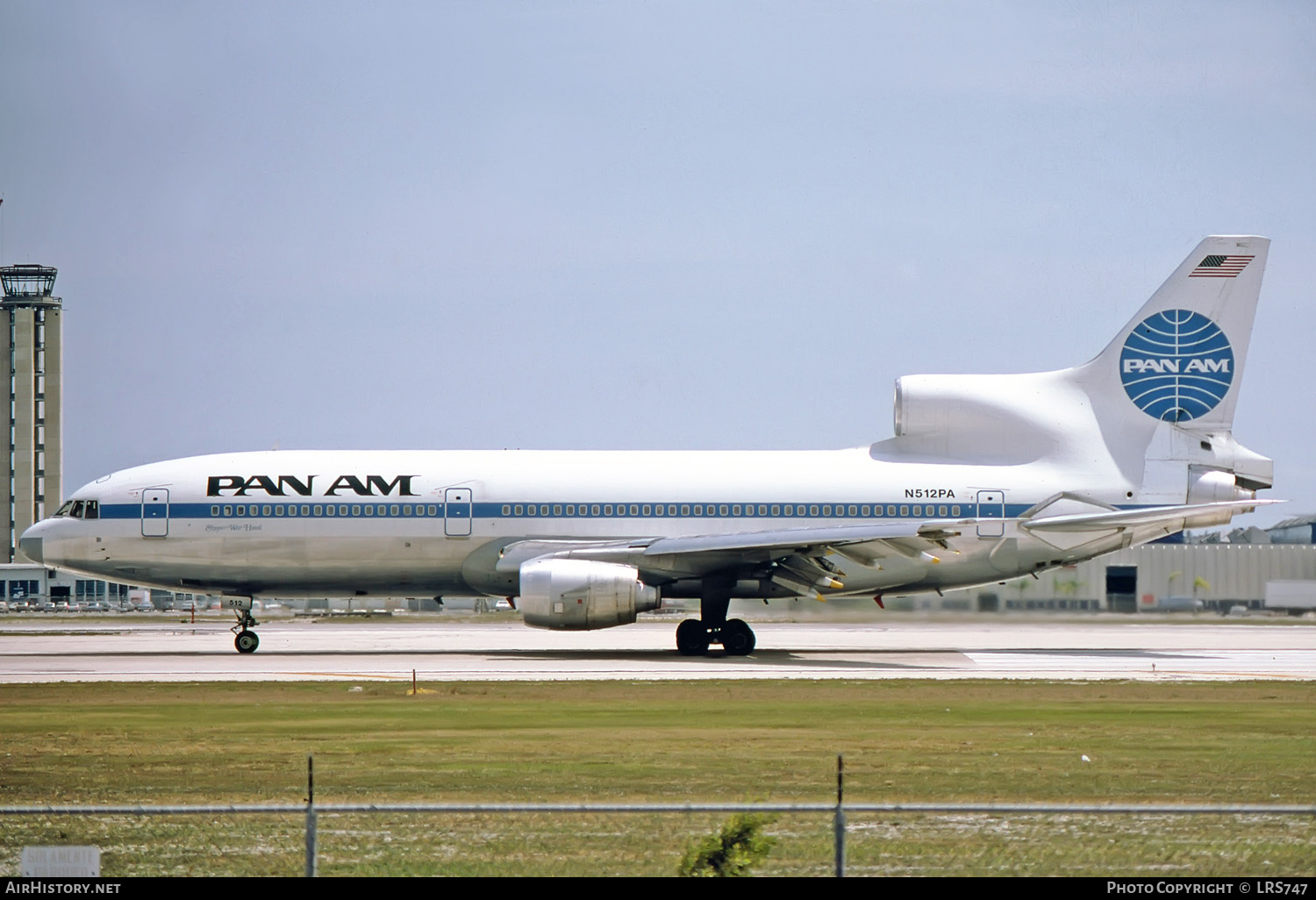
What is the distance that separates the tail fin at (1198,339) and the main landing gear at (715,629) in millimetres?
10203

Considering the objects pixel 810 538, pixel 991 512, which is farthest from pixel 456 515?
pixel 991 512

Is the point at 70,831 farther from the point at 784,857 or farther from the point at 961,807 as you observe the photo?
the point at 961,807

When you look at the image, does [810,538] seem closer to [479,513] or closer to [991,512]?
[991,512]

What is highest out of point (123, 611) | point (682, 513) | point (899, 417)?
point (899, 417)

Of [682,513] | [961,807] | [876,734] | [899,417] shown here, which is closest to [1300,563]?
[899,417]

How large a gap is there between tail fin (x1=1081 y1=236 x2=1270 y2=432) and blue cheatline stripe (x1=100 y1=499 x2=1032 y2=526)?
4.35 meters

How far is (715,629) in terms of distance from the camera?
1218 inches

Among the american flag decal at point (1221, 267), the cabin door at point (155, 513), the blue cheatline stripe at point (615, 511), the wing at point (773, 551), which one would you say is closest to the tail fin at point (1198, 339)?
the american flag decal at point (1221, 267)

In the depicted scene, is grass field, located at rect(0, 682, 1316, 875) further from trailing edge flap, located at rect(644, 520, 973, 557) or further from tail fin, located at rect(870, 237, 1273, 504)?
tail fin, located at rect(870, 237, 1273, 504)

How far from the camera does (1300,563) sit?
57.9 metres

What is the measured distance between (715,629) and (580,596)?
367 cm

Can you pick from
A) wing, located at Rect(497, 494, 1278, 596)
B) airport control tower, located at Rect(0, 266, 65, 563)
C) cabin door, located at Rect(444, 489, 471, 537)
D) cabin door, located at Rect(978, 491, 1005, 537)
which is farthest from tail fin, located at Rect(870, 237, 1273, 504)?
airport control tower, located at Rect(0, 266, 65, 563)

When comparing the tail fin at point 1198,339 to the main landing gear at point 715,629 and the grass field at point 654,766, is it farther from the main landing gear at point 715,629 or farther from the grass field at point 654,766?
the grass field at point 654,766

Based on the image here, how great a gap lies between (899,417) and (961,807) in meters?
25.2
